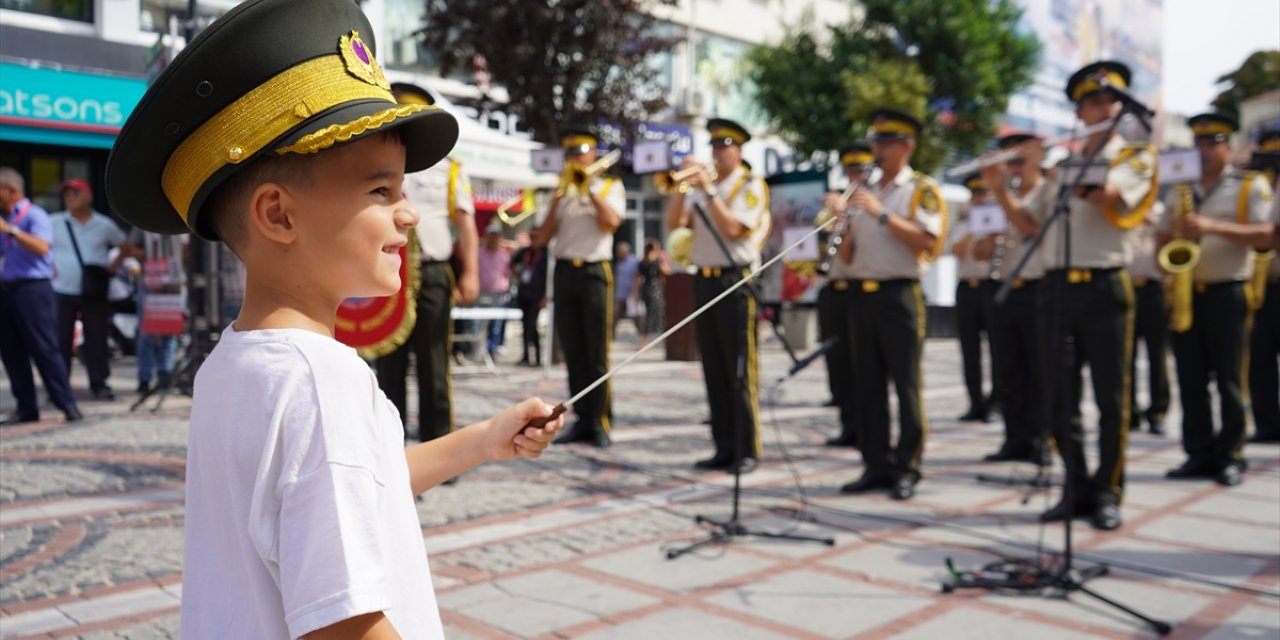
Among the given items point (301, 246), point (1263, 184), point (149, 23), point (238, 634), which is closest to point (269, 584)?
point (238, 634)

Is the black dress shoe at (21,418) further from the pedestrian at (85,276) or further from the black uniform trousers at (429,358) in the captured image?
the black uniform trousers at (429,358)

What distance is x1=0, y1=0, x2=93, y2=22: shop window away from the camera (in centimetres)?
1435

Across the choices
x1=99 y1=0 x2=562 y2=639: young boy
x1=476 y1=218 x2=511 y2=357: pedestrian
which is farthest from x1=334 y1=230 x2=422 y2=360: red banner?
x1=476 y1=218 x2=511 y2=357: pedestrian

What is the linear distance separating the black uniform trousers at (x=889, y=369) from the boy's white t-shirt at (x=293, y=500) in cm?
494

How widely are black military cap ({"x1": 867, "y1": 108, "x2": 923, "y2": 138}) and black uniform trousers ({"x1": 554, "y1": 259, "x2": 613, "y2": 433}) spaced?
8.11ft

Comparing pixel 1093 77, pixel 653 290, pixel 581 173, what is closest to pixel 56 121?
pixel 653 290

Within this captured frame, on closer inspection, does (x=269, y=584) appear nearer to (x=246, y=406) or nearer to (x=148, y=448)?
(x=246, y=406)

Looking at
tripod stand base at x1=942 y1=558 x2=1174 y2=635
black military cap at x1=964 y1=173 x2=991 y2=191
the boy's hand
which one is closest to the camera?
the boy's hand

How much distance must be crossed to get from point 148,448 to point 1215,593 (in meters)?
6.21

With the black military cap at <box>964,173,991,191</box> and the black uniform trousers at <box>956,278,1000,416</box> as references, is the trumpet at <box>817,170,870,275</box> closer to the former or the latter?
the black uniform trousers at <box>956,278,1000,416</box>

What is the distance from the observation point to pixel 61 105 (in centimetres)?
1445

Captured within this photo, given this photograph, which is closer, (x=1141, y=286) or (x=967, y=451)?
(x=967, y=451)

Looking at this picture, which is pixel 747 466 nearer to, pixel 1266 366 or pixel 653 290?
pixel 1266 366

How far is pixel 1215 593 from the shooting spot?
13.2 ft
